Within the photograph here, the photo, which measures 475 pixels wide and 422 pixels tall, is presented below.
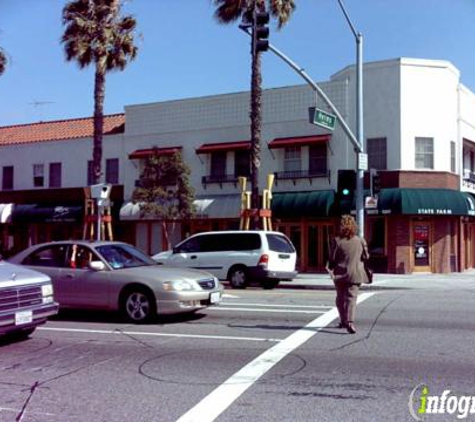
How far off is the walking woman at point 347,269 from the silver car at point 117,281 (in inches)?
94.6

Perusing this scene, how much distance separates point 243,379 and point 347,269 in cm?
346

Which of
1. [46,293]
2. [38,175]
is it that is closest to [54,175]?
[38,175]

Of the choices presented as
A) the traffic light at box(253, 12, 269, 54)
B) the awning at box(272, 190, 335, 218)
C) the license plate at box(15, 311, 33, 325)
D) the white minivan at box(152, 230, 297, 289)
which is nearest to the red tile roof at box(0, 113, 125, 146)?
the awning at box(272, 190, 335, 218)

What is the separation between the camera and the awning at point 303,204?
25.4 metres

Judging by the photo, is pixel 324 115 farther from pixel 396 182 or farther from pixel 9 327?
pixel 9 327

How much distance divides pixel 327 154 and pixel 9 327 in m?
19.8

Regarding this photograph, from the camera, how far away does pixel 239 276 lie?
1847cm

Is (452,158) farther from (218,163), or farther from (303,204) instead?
(218,163)

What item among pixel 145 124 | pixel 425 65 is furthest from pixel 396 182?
pixel 145 124

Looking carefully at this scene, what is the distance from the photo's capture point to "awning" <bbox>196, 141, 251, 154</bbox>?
90.2ft

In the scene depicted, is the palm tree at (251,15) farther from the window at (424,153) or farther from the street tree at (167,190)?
the window at (424,153)

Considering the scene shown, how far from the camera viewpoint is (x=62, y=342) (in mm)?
9047

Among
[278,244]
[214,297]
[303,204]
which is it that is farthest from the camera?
[303,204]

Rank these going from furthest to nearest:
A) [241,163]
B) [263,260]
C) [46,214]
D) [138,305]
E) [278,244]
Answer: [46,214] < [241,163] < [278,244] < [263,260] < [138,305]
